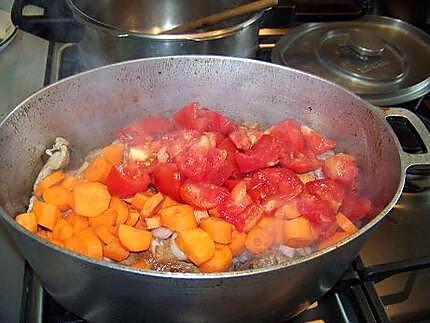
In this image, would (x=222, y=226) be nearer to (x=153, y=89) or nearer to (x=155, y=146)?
(x=155, y=146)

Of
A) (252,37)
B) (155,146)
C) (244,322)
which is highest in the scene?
(252,37)

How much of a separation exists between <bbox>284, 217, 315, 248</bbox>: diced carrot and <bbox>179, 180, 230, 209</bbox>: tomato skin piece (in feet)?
0.36

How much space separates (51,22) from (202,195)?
66cm

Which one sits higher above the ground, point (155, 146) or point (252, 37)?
point (252, 37)

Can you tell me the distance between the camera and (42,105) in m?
0.97

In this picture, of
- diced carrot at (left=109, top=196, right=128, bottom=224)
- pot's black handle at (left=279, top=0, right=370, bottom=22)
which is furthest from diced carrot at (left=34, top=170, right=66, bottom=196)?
pot's black handle at (left=279, top=0, right=370, bottom=22)

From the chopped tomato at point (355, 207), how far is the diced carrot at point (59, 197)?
0.45 m

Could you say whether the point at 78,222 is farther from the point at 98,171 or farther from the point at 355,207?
the point at 355,207

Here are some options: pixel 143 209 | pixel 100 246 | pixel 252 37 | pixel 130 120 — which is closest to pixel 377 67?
pixel 252 37

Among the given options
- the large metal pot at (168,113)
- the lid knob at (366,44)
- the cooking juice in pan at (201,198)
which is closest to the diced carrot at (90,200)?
the cooking juice in pan at (201,198)

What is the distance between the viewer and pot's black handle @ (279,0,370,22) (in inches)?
55.7

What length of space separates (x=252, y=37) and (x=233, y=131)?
0.25 metres

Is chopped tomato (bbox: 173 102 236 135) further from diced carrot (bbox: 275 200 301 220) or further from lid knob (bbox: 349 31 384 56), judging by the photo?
lid knob (bbox: 349 31 384 56)

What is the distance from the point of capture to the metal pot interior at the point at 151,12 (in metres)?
1.32
